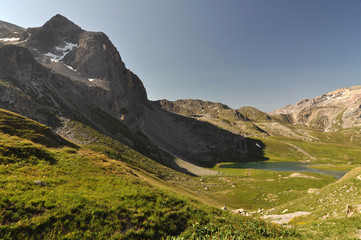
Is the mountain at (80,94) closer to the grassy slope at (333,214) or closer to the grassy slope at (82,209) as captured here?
the grassy slope at (82,209)

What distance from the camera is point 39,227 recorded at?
9.58m

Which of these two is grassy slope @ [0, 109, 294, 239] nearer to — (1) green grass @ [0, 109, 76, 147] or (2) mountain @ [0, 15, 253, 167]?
(1) green grass @ [0, 109, 76, 147]

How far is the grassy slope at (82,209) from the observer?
10.0 m

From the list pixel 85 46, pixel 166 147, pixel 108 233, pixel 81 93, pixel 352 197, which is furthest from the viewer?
pixel 85 46

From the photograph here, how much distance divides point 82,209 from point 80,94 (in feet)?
453

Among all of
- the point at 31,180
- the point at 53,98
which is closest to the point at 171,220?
the point at 31,180

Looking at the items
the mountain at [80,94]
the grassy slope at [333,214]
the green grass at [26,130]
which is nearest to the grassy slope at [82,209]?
the grassy slope at [333,214]

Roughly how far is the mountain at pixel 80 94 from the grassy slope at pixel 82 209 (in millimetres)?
55013

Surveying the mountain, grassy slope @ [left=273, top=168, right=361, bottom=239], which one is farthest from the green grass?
grassy slope @ [left=273, top=168, right=361, bottom=239]

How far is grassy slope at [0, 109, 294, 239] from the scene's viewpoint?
10008mm

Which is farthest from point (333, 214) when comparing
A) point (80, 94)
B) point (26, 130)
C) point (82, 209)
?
point (80, 94)

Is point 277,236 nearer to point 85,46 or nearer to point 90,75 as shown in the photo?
point 90,75

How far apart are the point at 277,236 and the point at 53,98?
118 meters

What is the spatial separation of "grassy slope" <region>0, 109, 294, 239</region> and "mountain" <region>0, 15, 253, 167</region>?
2166 inches
